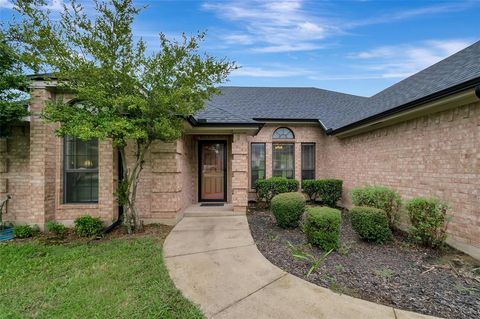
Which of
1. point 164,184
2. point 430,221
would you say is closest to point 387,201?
point 430,221

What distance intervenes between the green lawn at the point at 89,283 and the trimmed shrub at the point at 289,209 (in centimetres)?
293

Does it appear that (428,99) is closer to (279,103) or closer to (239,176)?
(239,176)

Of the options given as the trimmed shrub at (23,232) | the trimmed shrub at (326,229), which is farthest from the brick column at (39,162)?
the trimmed shrub at (326,229)

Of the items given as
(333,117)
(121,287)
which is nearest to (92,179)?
(121,287)

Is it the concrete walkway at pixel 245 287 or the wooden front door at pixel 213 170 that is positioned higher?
the wooden front door at pixel 213 170

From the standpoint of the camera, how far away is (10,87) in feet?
16.5

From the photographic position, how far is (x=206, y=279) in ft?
9.96

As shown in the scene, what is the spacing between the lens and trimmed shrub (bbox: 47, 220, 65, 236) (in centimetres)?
534

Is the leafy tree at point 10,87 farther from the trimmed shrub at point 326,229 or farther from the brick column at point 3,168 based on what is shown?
the trimmed shrub at point 326,229

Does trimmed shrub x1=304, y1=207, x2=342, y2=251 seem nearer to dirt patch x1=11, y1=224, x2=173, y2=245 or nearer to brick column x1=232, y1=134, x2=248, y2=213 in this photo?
brick column x1=232, y1=134, x2=248, y2=213

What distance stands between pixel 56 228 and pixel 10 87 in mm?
3485

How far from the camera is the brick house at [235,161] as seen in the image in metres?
4.27

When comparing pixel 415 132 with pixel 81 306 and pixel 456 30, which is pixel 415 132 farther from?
pixel 81 306

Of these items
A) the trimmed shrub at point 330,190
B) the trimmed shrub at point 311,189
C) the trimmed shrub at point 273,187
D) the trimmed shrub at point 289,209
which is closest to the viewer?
the trimmed shrub at point 289,209
